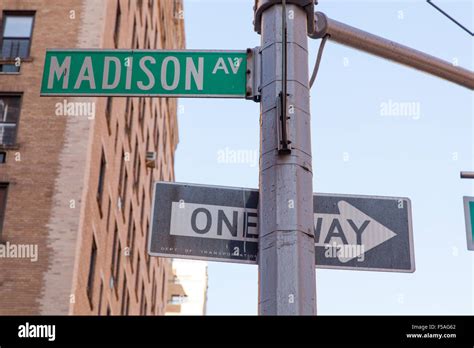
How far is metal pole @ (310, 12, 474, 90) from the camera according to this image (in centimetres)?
672

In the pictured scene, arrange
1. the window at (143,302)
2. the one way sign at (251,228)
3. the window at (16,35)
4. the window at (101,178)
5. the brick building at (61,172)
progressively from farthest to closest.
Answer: the window at (143,302) → the window at (101,178) → the window at (16,35) → the brick building at (61,172) → the one way sign at (251,228)

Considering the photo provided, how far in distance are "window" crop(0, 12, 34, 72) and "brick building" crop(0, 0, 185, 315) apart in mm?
32

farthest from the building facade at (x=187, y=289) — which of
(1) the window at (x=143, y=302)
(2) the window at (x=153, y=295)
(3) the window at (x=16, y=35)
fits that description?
(3) the window at (x=16, y=35)

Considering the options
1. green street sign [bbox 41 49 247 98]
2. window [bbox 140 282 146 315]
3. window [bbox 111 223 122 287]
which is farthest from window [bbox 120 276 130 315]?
green street sign [bbox 41 49 247 98]

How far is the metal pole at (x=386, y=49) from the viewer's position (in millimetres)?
6723

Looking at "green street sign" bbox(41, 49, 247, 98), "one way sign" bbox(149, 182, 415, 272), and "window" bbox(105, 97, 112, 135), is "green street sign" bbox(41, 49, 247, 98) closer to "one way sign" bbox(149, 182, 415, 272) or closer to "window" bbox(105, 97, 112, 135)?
"one way sign" bbox(149, 182, 415, 272)

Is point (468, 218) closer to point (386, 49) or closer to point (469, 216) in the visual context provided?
point (469, 216)

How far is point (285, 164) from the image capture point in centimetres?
577

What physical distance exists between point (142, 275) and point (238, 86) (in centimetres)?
3531

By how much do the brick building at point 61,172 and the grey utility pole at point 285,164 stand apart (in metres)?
18.0

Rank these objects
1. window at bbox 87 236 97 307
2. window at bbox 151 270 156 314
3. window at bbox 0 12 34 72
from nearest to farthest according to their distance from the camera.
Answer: window at bbox 87 236 97 307, window at bbox 0 12 34 72, window at bbox 151 270 156 314

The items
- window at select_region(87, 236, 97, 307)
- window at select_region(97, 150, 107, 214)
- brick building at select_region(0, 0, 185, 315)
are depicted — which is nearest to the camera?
brick building at select_region(0, 0, 185, 315)

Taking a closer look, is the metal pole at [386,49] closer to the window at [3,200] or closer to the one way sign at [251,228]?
the one way sign at [251,228]

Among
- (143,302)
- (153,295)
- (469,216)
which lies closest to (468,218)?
(469,216)
